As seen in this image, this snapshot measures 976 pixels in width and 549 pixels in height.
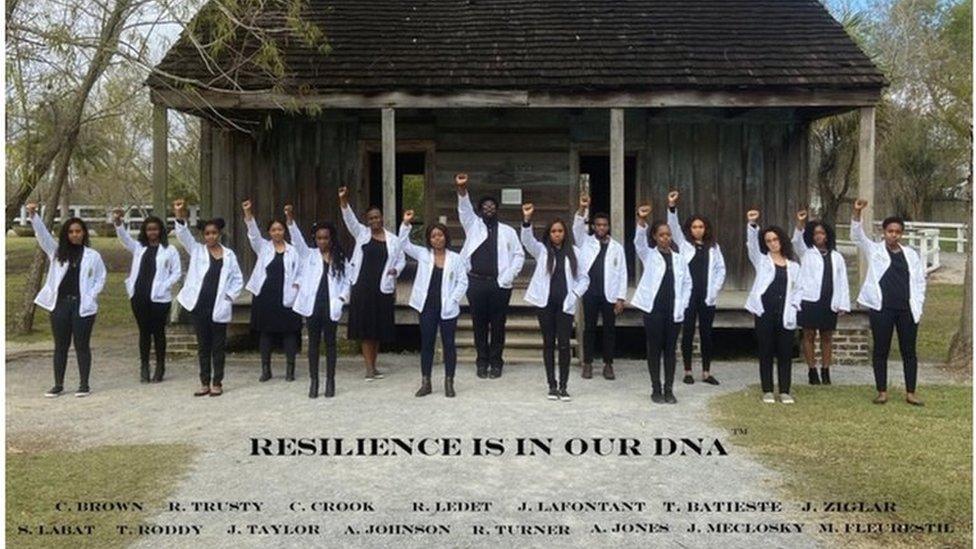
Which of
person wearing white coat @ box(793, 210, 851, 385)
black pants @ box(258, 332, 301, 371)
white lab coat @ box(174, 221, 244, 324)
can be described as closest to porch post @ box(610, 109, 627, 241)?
person wearing white coat @ box(793, 210, 851, 385)

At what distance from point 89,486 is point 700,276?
6124 millimetres

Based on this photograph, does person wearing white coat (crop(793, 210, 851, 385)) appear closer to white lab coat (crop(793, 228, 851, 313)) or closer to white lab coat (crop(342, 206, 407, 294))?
white lab coat (crop(793, 228, 851, 313))

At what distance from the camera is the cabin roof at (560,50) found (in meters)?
10.9

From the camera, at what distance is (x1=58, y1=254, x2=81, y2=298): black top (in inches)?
335

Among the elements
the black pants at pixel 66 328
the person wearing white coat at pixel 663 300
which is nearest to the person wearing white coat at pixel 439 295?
the person wearing white coat at pixel 663 300

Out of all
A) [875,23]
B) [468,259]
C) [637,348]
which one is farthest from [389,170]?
[875,23]

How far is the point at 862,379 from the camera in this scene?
9.70 meters

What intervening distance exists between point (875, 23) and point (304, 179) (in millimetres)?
18321

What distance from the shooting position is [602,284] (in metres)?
9.59

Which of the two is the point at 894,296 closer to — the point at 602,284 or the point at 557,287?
the point at 602,284

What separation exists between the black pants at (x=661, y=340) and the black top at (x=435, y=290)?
1.97 meters

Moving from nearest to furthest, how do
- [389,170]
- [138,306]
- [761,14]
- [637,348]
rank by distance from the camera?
[138,306] → [389,170] → [637,348] → [761,14]

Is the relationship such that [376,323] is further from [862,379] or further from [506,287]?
[862,379]

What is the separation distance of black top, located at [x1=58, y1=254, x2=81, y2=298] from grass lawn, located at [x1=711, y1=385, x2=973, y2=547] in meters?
6.12
